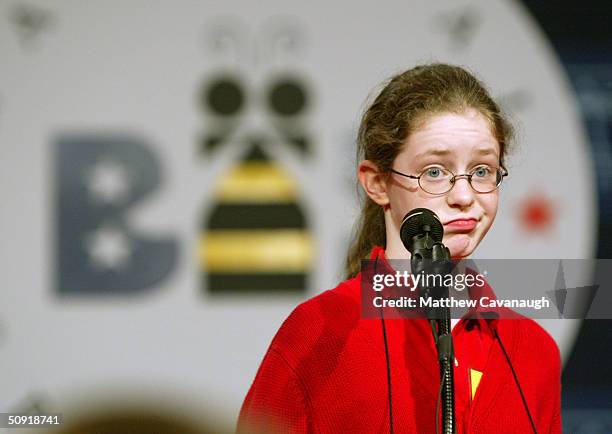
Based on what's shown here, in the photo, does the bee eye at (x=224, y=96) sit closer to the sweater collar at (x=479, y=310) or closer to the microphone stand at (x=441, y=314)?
the sweater collar at (x=479, y=310)

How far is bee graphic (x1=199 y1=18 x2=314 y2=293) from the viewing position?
10.5 feet

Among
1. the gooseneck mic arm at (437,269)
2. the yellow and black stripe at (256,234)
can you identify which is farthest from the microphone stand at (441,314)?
the yellow and black stripe at (256,234)

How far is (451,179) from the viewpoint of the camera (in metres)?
1.50

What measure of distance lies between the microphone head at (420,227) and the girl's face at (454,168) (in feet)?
0.66

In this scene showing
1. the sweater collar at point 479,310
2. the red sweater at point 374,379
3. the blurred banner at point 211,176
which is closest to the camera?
the red sweater at point 374,379

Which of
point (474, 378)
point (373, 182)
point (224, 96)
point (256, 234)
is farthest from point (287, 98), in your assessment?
point (474, 378)

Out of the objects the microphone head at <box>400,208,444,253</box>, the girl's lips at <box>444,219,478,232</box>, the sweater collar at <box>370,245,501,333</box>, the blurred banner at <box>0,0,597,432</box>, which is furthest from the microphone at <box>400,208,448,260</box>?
the blurred banner at <box>0,0,597,432</box>

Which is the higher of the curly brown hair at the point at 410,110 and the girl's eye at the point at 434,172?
the curly brown hair at the point at 410,110

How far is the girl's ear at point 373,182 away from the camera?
1.63 meters

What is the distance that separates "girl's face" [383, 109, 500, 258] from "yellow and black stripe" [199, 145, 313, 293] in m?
1.64

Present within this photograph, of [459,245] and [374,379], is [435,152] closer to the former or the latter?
[459,245]

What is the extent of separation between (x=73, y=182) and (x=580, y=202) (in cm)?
178

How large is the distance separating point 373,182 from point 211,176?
164 cm

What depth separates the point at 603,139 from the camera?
3.29 metres
